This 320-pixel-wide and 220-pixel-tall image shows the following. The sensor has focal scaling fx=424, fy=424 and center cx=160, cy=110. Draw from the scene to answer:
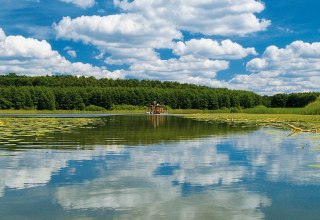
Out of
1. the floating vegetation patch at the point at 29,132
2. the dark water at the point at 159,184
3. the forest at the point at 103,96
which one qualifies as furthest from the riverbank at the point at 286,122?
the forest at the point at 103,96

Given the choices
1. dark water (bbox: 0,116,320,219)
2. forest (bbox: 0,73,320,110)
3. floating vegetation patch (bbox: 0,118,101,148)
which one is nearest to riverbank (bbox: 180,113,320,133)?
dark water (bbox: 0,116,320,219)

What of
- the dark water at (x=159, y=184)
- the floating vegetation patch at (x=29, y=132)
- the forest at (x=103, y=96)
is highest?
the forest at (x=103, y=96)

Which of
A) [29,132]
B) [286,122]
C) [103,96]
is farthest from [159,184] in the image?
[103,96]

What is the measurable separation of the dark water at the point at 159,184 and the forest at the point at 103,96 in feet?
379

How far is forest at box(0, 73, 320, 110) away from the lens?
132 m

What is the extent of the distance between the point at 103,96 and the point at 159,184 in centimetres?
13810

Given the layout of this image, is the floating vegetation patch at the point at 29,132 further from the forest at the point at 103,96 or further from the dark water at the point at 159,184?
the forest at the point at 103,96

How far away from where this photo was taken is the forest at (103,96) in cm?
13250

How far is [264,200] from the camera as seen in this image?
8797 mm

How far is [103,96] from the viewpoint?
14688cm

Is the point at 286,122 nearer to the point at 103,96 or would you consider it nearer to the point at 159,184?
the point at 159,184

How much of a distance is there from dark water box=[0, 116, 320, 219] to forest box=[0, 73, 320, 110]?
115406 millimetres

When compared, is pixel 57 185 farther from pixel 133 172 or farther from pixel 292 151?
pixel 292 151

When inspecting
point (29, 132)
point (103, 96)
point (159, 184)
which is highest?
point (103, 96)
